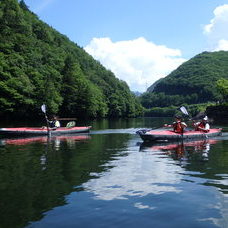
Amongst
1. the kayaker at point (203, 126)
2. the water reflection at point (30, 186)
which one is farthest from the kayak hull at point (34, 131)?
the water reflection at point (30, 186)

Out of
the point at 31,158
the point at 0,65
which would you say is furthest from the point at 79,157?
the point at 0,65

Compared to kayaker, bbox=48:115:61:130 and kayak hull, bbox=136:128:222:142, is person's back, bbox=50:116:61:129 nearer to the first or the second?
kayaker, bbox=48:115:61:130

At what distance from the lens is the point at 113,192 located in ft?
35.9

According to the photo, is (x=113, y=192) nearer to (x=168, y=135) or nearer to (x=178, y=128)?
(x=168, y=135)

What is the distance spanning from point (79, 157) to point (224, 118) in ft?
237

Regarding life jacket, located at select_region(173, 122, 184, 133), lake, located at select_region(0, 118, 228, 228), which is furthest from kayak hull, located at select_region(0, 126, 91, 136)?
lake, located at select_region(0, 118, 228, 228)

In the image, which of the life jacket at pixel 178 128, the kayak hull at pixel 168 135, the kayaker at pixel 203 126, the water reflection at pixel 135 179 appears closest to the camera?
the water reflection at pixel 135 179

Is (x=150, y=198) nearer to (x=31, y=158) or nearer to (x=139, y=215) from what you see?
(x=139, y=215)

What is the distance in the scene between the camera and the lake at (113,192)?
329 inches

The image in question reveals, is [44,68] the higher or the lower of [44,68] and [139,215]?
the higher

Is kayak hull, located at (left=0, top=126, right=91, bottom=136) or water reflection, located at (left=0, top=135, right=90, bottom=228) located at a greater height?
kayak hull, located at (left=0, top=126, right=91, bottom=136)

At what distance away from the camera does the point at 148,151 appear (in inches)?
852

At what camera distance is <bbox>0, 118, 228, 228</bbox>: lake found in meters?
8.36

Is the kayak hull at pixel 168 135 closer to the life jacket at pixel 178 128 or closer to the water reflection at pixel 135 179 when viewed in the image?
the life jacket at pixel 178 128
